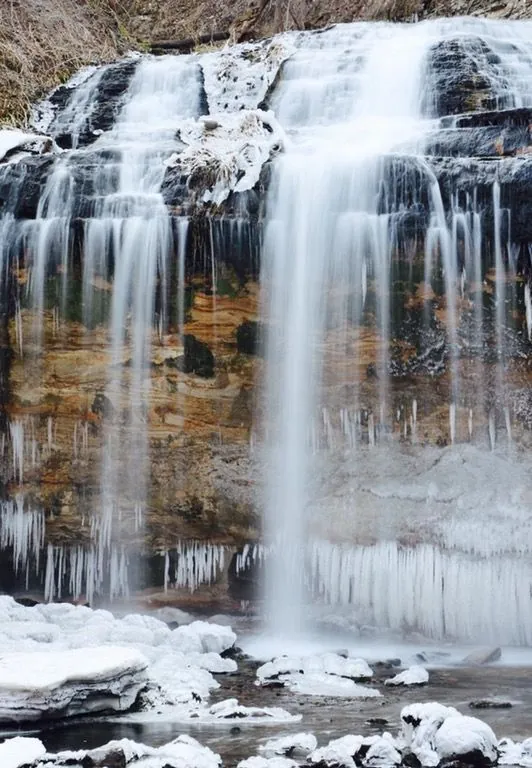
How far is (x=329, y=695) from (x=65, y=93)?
9.55 metres

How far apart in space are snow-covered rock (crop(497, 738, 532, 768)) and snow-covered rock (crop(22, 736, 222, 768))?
137 centimetres

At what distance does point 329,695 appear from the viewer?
252 inches

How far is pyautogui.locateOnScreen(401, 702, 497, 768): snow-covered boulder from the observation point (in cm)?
461

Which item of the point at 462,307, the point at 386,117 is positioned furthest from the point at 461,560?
the point at 386,117

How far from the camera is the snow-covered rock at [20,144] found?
10.2 metres

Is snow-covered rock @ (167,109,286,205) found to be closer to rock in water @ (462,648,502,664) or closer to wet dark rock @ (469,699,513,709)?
rock in water @ (462,648,502,664)

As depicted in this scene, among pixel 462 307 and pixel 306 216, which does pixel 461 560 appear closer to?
pixel 462 307

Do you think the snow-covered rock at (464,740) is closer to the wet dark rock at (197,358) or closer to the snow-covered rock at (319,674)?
the snow-covered rock at (319,674)

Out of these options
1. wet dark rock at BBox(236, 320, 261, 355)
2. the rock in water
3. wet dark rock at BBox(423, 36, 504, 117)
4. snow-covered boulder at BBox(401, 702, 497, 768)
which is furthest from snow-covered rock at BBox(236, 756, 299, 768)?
wet dark rock at BBox(423, 36, 504, 117)

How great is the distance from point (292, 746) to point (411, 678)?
209 centimetres

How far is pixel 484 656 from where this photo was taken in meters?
7.80

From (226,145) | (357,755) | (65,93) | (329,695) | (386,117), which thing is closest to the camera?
(357,755)

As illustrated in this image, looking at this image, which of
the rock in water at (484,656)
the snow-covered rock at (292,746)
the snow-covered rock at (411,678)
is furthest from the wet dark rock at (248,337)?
the snow-covered rock at (292,746)

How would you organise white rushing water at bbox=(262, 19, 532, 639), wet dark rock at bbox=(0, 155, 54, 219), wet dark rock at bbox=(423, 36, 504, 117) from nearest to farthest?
white rushing water at bbox=(262, 19, 532, 639) < wet dark rock at bbox=(0, 155, 54, 219) < wet dark rock at bbox=(423, 36, 504, 117)
